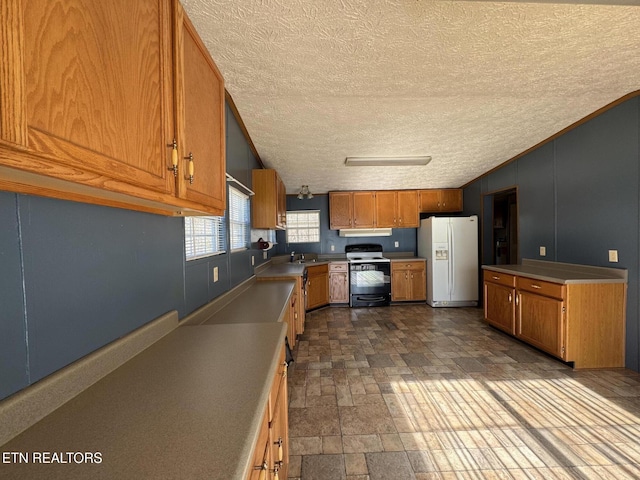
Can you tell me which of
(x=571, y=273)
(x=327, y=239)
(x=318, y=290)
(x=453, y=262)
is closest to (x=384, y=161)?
(x=327, y=239)

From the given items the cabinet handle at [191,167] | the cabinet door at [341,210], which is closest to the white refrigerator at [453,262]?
the cabinet door at [341,210]

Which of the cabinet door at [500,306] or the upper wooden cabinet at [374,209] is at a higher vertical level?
the upper wooden cabinet at [374,209]

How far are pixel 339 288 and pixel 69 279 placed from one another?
4551mm

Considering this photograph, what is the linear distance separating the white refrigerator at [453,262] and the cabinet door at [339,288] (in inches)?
60.6

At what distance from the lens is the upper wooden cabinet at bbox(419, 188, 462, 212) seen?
5.48 metres

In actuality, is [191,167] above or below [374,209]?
below

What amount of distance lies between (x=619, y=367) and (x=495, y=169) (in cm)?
296

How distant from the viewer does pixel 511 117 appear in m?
2.86

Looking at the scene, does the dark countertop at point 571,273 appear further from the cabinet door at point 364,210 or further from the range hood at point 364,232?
the cabinet door at point 364,210

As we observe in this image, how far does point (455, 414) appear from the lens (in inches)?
79.4

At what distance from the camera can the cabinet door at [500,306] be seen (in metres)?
3.37

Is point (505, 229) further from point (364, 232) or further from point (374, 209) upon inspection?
point (364, 232)

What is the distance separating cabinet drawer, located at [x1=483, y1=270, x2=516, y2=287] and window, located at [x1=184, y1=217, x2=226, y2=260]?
3307 millimetres

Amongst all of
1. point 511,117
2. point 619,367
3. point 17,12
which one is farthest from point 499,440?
point 511,117
